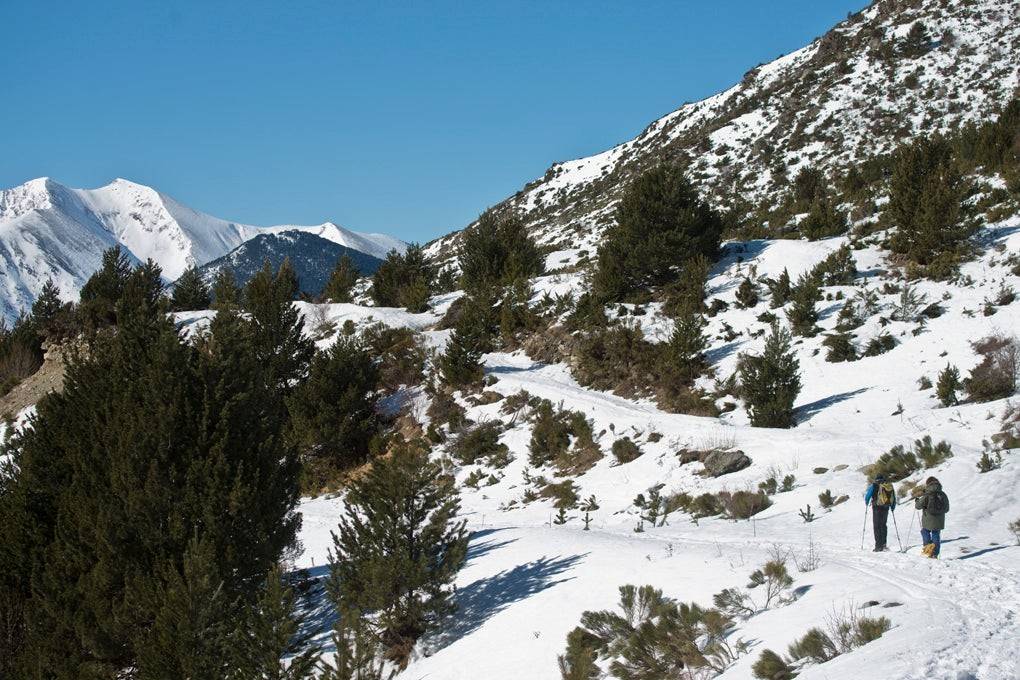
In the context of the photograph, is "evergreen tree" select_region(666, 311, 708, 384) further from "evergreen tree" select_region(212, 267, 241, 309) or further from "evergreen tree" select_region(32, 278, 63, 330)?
"evergreen tree" select_region(32, 278, 63, 330)

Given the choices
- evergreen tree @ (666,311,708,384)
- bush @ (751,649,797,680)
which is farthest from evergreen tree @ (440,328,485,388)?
bush @ (751,649,797,680)

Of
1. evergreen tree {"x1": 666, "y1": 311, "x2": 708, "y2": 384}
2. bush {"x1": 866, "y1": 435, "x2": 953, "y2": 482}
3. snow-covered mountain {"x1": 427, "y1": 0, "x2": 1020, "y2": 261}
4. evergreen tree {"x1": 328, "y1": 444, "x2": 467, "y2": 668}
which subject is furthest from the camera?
snow-covered mountain {"x1": 427, "y1": 0, "x2": 1020, "y2": 261}

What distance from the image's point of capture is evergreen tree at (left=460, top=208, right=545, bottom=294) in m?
31.6

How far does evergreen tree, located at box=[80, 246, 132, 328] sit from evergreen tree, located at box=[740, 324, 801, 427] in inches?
1115

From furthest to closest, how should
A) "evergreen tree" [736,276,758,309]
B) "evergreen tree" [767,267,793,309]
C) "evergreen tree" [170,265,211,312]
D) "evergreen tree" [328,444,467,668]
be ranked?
"evergreen tree" [170,265,211,312] < "evergreen tree" [736,276,758,309] < "evergreen tree" [767,267,793,309] < "evergreen tree" [328,444,467,668]

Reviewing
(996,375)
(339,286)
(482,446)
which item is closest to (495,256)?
(339,286)

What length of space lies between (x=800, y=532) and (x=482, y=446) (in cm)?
1132

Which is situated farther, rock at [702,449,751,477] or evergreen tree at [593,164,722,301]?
evergreen tree at [593,164,722,301]

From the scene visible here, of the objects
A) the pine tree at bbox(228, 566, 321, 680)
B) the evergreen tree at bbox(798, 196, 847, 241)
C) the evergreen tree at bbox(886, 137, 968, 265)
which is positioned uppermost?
the evergreen tree at bbox(798, 196, 847, 241)

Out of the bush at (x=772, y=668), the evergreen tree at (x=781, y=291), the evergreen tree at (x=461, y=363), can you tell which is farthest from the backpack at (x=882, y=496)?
the evergreen tree at (x=461, y=363)

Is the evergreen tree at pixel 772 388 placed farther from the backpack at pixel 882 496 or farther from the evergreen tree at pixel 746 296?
the backpack at pixel 882 496

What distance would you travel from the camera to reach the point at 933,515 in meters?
9.32

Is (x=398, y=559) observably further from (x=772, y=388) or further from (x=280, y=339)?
(x=280, y=339)

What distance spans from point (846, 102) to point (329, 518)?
46.9 meters
